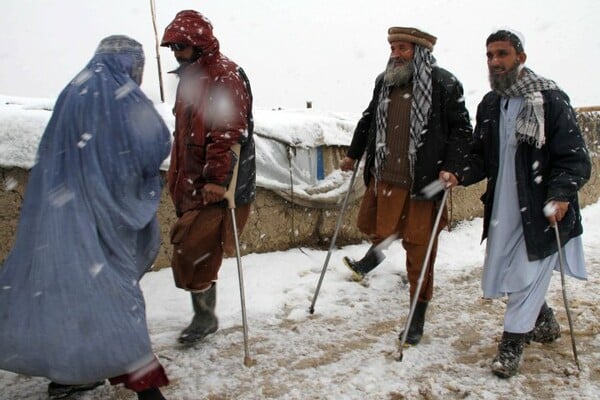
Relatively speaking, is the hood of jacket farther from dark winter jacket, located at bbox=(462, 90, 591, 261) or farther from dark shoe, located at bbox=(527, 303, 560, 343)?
dark shoe, located at bbox=(527, 303, 560, 343)

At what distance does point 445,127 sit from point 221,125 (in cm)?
152

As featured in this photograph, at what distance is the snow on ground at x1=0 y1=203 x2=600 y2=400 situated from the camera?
286 centimetres

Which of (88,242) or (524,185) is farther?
(524,185)

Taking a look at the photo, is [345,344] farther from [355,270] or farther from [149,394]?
[149,394]

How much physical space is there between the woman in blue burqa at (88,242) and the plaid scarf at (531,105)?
2.04 m

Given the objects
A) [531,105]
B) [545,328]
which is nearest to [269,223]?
[545,328]

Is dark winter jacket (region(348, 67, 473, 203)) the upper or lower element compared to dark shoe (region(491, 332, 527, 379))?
upper

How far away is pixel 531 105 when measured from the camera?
291 cm

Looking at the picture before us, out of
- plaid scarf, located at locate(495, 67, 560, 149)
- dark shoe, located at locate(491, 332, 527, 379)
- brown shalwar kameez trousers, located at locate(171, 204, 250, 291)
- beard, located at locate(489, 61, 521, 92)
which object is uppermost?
beard, located at locate(489, 61, 521, 92)

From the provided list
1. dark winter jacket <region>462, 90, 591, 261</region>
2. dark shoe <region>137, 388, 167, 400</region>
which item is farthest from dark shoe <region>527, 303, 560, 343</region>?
dark shoe <region>137, 388, 167, 400</region>

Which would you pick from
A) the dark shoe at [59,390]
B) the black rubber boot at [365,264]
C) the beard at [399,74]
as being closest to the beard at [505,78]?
the beard at [399,74]

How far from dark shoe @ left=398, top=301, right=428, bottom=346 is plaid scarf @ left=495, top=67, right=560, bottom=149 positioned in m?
1.31

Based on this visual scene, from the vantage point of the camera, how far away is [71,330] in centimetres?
218

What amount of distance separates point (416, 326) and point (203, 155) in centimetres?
185
